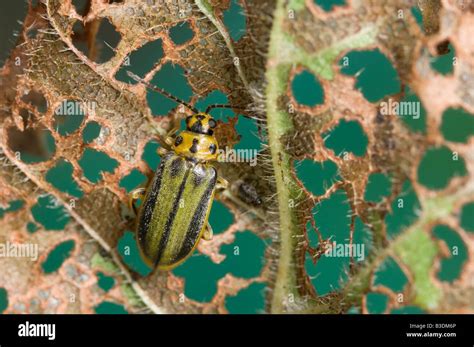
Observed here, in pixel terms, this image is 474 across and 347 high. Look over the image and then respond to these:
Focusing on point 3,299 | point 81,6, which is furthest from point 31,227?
point 81,6

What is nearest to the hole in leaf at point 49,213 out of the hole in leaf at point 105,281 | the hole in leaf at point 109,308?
the hole in leaf at point 105,281

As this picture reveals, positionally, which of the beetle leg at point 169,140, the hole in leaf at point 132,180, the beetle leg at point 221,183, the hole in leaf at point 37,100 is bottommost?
the beetle leg at point 221,183

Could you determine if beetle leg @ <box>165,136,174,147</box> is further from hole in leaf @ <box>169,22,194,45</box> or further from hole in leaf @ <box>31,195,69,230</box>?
hole in leaf @ <box>31,195,69,230</box>

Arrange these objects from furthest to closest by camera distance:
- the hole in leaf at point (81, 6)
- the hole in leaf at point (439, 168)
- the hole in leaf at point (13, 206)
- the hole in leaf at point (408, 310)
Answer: the hole in leaf at point (13, 206) → the hole in leaf at point (81, 6) → the hole in leaf at point (408, 310) → the hole in leaf at point (439, 168)

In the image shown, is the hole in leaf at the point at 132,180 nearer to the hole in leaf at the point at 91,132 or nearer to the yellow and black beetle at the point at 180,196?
the yellow and black beetle at the point at 180,196

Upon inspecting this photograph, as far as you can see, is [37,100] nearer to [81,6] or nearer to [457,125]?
[81,6]
